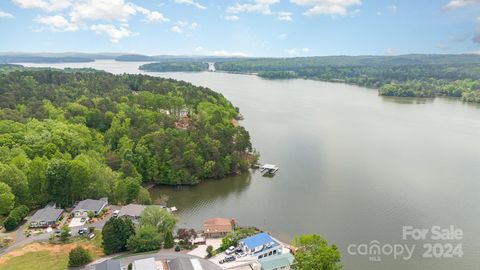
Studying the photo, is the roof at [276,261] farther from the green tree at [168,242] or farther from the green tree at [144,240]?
the green tree at [144,240]

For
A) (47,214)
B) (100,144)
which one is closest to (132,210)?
(47,214)

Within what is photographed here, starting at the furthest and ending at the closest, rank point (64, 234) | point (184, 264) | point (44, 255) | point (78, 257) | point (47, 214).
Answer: point (47, 214) < point (64, 234) < point (44, 255) < point (78, 257) < point (184, 264)

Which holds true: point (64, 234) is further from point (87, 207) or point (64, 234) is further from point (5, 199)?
point (5, 199)

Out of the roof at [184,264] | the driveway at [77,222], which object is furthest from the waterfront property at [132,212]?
the roof at [184,264]

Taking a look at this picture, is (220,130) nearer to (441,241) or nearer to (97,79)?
(441,241)

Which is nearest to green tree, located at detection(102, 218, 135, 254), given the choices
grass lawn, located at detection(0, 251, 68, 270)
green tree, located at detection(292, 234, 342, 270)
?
grass lawn, located at detection(0, 251, 68, 270)

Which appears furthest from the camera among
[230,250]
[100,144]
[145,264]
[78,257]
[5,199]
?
[100,144]

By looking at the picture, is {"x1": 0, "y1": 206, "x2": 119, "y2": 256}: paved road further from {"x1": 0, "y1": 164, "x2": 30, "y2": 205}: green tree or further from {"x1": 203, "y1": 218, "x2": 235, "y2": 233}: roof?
{"x1": 203, "y1": 218, "x2": 235, "y2": 233}: roof
